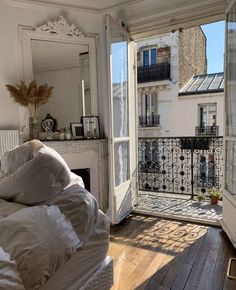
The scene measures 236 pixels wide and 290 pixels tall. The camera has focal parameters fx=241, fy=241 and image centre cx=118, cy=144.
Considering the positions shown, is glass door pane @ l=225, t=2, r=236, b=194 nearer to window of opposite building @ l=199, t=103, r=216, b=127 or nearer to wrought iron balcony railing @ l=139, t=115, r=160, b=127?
window of opposite building @ l=199, t=103, r=216, b=127

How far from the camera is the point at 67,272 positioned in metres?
1.09

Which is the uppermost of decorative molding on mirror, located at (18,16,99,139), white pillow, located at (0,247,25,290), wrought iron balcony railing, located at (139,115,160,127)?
decorative molding on mirror, located at (18,16,99,139)

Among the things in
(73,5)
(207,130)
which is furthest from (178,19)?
(207,130)

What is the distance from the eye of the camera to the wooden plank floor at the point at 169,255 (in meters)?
1.82

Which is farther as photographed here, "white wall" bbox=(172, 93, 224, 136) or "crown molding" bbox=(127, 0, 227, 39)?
"white wall" bbox=(172, 93, 224, 136)

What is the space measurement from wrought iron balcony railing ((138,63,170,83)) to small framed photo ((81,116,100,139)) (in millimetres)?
6146

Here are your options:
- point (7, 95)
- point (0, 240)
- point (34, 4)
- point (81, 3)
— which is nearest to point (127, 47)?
point (81, 3)

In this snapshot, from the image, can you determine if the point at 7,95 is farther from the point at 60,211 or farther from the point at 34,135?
the point at 60,211

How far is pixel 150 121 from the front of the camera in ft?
29.3

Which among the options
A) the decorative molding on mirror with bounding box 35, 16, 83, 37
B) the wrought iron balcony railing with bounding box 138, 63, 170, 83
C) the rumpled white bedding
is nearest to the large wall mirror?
the decorative molding on mirror with bounding box 35, 16, 83, 37

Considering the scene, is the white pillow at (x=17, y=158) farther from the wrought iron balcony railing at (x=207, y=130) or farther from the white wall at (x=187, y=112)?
the white wall at (x=187, y=112)

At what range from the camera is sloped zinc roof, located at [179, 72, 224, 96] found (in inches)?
313

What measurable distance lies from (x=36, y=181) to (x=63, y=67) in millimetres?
2183

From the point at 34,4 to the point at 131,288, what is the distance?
3037mm
